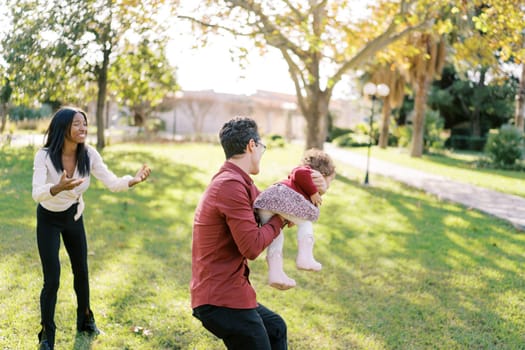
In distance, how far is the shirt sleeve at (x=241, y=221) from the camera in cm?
248

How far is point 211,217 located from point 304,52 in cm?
1344

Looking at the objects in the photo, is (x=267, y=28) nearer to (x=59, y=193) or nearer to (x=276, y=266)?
(x=59, y=193)

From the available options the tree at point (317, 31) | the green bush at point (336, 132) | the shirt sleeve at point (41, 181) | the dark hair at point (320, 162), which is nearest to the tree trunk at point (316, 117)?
the tree at point (317, 31)

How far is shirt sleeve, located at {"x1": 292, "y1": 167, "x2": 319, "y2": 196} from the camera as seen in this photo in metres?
2.75

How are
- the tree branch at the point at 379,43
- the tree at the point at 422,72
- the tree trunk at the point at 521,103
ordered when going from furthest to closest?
the tree at the point at 422,72 < the tree trunk at the point at 521,103 < the tree branch at the point at 379,43

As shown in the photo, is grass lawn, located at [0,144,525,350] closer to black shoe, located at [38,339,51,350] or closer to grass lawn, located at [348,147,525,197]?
black shoe, located at [38,339,51,350]

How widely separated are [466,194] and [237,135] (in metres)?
12.2

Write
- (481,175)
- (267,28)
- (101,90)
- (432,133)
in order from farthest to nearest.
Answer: (432,133) → (101,90) → (481,175) → (267,28)

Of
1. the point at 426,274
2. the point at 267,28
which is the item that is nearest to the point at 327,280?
the point at 426,274

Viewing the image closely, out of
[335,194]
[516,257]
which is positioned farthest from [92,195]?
[516,257]

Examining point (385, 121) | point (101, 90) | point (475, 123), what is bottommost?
point (385, 121)

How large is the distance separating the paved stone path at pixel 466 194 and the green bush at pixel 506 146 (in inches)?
189

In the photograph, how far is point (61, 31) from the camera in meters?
13.5

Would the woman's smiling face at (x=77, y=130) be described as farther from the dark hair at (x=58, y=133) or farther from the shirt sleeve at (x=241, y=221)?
the shirt sleeve at (x=241, y=221)
